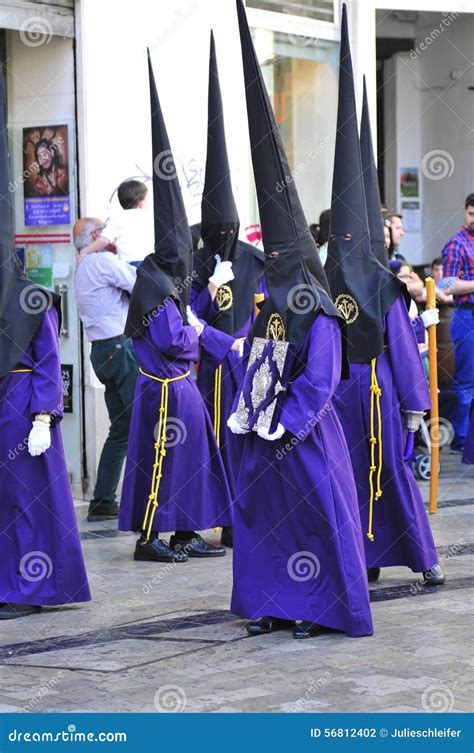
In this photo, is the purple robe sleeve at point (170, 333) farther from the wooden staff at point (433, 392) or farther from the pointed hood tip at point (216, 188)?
the wooden staff at point (433, 392)

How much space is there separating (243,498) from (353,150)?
2138 mm

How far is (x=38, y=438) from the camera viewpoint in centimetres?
722

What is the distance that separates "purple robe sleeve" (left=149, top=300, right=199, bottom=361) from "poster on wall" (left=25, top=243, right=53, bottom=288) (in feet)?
9.07

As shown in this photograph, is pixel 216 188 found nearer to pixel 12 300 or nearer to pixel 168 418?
pixel 168 418

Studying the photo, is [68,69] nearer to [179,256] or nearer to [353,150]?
[179,256]

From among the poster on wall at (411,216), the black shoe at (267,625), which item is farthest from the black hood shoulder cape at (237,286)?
the poster on wall at (411,216)

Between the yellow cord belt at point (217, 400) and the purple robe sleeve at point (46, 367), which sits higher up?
the purple robe sleeve at point (46, 367)

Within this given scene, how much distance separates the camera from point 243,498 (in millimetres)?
6797

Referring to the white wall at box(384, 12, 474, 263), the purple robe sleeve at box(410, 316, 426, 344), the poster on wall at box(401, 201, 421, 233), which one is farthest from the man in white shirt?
the poster on wall at box(401, 201, 421, 233)

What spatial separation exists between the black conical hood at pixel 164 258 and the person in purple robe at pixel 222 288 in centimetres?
48

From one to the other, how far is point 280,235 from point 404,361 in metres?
1.31

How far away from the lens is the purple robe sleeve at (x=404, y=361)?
772cm

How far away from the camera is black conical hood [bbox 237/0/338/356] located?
261 inches
